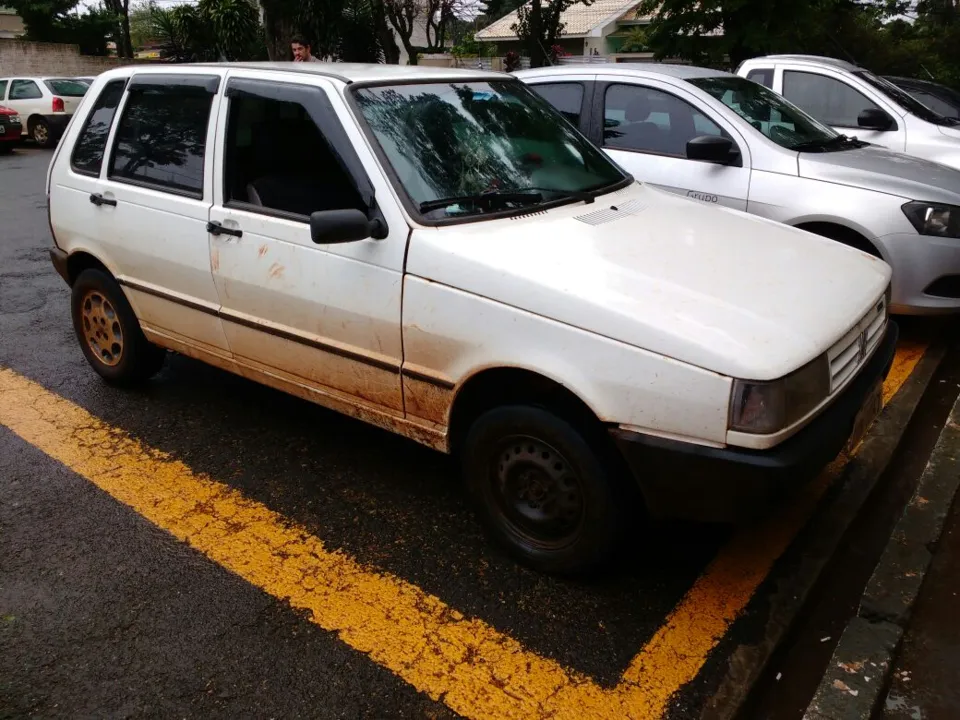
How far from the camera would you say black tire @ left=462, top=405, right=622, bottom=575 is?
270 centimetres

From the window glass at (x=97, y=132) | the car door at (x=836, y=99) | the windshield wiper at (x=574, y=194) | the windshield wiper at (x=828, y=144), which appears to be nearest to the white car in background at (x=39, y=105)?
the window glass at (x=97, y=132)

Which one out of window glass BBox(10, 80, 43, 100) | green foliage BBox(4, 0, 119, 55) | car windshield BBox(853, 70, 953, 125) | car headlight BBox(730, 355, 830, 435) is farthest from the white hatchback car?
green foliage BBox(4, 0, 119, 55)

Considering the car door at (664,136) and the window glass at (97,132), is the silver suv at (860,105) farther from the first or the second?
the window glass at (97,132)

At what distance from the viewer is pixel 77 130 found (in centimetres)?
437

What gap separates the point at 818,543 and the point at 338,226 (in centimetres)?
217

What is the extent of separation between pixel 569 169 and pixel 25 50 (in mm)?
32093

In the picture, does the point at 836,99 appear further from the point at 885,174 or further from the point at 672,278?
the point at 672,278

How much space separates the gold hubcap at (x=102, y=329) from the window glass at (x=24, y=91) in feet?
53.7

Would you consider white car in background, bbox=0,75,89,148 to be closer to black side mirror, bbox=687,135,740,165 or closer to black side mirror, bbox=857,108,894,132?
black side mirror, bbox=857,108,894,132

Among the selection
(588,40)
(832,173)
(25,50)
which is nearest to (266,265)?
(832,173)

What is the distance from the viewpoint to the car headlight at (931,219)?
4812 mm

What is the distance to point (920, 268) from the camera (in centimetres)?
485

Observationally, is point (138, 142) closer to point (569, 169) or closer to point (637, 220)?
point (569, 169)

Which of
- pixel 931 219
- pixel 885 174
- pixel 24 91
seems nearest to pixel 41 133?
pixel 24 91
